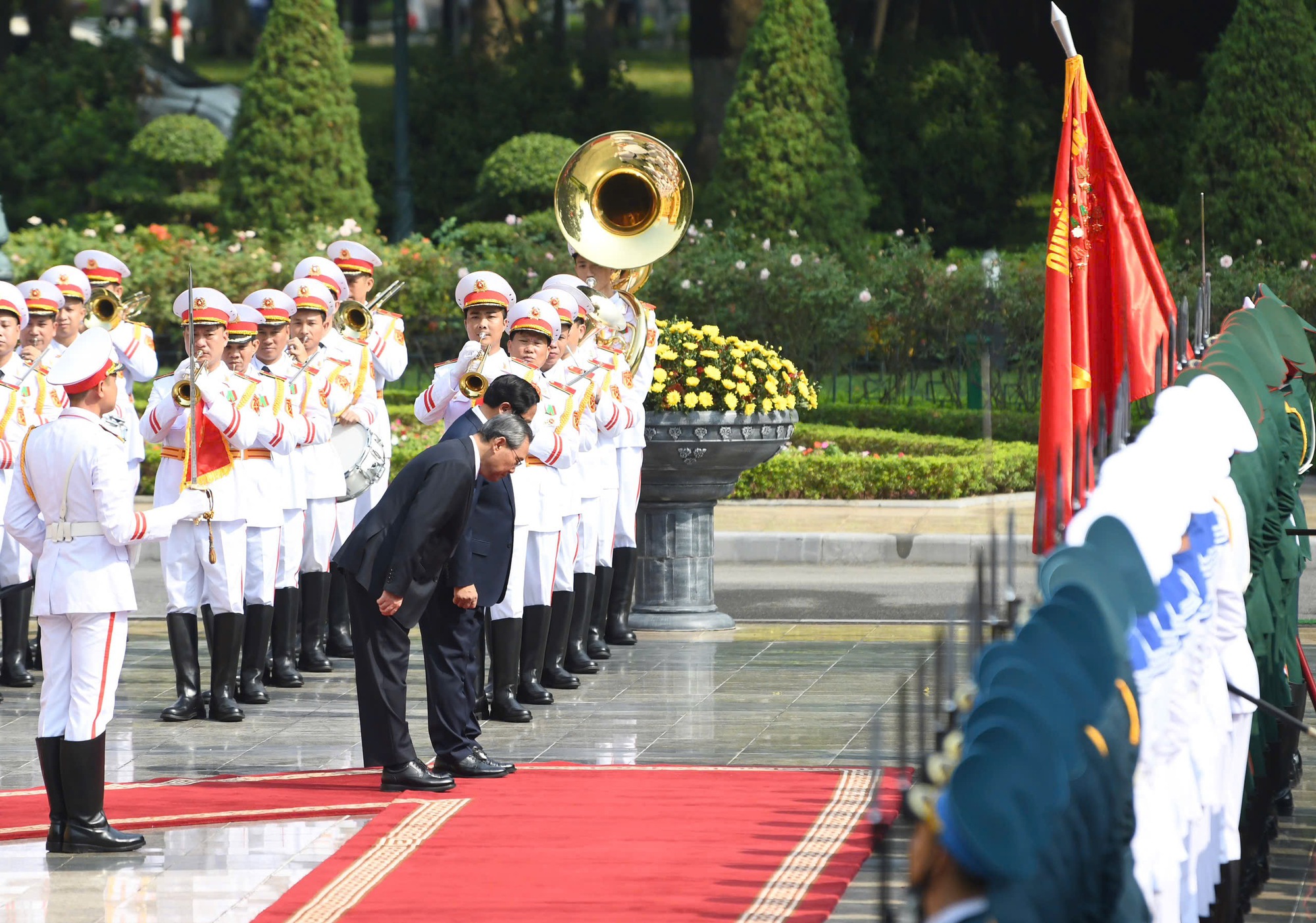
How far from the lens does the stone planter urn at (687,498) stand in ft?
35.1

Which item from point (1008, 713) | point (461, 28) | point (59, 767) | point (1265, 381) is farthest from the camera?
point (461, 28)

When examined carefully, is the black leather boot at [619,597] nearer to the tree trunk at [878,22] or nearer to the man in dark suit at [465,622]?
the man in dark suit at [465,622]

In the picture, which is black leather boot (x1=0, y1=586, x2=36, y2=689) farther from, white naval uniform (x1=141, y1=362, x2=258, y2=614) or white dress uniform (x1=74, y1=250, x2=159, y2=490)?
white dress uniform (x1=74, y1=250, x2=159, y2=490)

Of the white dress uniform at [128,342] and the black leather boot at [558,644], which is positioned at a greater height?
the white dress uniform at [128,342]

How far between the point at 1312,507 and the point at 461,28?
37090mm

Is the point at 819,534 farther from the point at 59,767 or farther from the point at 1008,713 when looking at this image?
the point at 1008,713

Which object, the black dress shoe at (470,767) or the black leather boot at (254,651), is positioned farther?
the black leather boot at (254,651)

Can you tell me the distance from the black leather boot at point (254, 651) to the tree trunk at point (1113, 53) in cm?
2154

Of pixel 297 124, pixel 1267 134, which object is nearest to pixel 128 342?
pixel 1267 134

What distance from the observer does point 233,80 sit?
42.8 meters

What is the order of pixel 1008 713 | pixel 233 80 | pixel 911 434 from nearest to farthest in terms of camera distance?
pixel 1008 713, pixel 911 434, pixel 233 80

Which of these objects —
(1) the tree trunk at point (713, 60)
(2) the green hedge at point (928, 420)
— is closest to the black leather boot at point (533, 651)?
(2) the green hedge at point (928, 420)

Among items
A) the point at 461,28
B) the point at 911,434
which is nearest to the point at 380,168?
the point at 911,434

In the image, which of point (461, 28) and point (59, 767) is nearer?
point (59, 767)
